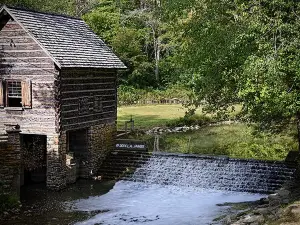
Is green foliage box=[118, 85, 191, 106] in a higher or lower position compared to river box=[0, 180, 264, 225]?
higher

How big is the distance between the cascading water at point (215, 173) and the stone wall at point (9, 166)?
6465 millimetres

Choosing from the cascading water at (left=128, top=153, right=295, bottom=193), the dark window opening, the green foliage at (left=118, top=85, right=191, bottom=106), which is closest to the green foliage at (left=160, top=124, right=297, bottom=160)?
the cascading water at (left=128, top=153, right=295, bottom=193)

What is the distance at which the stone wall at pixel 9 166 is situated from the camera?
19.7m

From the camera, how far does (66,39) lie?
962 inches

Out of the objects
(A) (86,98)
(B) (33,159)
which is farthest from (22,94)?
(B) (33,159)

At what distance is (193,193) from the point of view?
21.8 metres

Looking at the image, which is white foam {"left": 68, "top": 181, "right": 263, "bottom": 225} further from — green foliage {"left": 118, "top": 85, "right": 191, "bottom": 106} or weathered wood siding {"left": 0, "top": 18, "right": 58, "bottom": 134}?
green foliage {"left": 118, "top": 85, "right": 191, "bottom": 106}

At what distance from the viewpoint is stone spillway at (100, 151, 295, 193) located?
2220 centimetres

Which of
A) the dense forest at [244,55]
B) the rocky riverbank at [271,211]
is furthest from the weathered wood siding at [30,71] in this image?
the rocky riverbank at [271,211]

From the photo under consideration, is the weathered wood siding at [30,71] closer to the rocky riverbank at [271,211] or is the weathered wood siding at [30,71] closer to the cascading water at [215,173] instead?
the cascading water at [215,173]

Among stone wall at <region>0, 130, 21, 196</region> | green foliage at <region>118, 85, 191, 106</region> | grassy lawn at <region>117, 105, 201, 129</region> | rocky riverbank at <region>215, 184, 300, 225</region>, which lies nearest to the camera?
rocky riverbank at <region>215, 184, 300, 225</region>

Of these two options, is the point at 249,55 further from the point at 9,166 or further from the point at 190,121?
the point at 190,121

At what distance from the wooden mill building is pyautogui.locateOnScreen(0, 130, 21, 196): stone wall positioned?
8.05 feet

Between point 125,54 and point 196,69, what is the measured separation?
38835 millimetres
